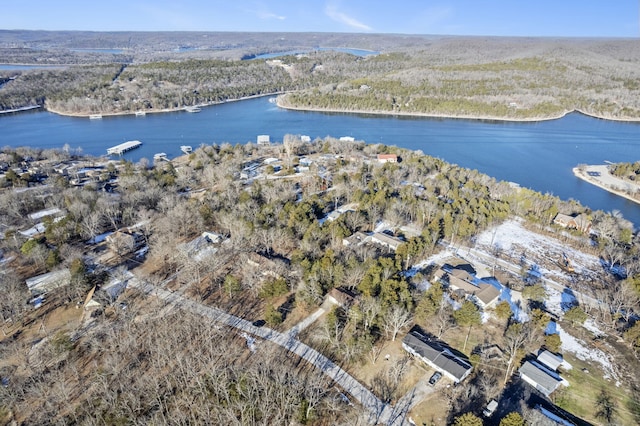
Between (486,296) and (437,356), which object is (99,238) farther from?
(486,296)

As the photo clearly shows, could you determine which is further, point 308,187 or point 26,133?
point 26,133

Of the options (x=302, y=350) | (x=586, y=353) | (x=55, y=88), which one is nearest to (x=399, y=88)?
(x=586, y=353)

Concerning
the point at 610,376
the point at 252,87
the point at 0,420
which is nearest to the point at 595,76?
the point at 252,87

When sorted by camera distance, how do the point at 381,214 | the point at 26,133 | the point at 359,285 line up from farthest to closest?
1. the point at 26,133
2. the point at 381,214
3. the point at 359,285

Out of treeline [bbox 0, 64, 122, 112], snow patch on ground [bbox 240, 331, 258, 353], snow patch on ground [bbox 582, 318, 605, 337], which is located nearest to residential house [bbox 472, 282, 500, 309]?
snow patch on ground [bbox 582, 318, 605, 337]

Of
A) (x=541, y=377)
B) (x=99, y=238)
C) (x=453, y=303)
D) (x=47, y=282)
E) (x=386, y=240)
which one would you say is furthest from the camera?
(x=99, y=238)

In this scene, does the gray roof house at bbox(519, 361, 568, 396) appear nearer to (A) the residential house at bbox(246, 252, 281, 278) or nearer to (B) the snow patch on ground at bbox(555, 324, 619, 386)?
(B) the snow patch on ground at bbox(555, 324, 619, 386)

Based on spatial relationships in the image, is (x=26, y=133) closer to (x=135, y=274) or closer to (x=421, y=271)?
(x=135, y=274)
